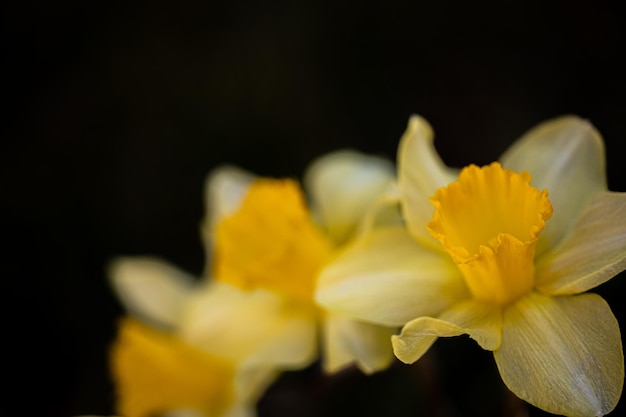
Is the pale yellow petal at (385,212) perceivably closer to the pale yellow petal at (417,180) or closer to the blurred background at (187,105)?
the pale yellow petal at (417,180)

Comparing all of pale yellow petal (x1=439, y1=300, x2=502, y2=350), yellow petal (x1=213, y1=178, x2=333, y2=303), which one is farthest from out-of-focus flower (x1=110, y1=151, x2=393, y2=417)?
pale yellow petal (x1=439, y1=300, x2=502, y2=350)

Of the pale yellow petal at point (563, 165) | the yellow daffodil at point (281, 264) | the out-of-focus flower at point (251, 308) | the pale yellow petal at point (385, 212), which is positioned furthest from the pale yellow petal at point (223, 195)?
the pale yellow petal at point (563, 165)

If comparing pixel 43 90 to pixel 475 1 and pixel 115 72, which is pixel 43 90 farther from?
pixel 475 1

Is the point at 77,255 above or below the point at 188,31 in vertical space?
below

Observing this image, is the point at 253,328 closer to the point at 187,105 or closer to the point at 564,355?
the point at 564,355

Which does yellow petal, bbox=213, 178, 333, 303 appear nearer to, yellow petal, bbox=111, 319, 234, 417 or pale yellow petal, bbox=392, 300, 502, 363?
yellow petal, bbox=111, 319, 234, 417

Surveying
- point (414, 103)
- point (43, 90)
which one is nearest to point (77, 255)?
point (43, 90)
